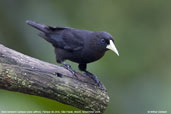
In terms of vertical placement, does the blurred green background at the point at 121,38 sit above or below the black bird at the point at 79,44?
above

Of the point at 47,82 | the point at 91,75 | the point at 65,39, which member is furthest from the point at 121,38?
the point at 47,82

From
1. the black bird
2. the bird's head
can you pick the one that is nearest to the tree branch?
the black bird

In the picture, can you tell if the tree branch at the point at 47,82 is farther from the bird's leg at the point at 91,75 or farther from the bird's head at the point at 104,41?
the bird's head at the point at 104,41

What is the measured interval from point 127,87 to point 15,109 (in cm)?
278

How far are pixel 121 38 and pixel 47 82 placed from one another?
374cm

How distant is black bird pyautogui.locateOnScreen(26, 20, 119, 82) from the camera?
478cm

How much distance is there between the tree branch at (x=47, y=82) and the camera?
12.9 feet

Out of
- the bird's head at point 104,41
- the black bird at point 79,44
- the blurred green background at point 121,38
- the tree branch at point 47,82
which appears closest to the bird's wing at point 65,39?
the black bird at point 79,44

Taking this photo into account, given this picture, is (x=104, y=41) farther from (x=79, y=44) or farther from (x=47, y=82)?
(x=47, y=82)

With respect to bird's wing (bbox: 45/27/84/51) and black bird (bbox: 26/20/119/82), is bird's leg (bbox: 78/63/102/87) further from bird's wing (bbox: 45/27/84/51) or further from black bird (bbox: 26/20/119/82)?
bird's wing (bbox: 45/27/84/51)

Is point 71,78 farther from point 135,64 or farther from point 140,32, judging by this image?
point 140,32

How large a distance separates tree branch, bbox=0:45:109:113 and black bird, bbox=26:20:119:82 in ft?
1.15

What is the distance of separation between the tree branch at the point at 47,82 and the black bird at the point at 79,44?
13.8 inches

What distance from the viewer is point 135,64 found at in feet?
24.0
